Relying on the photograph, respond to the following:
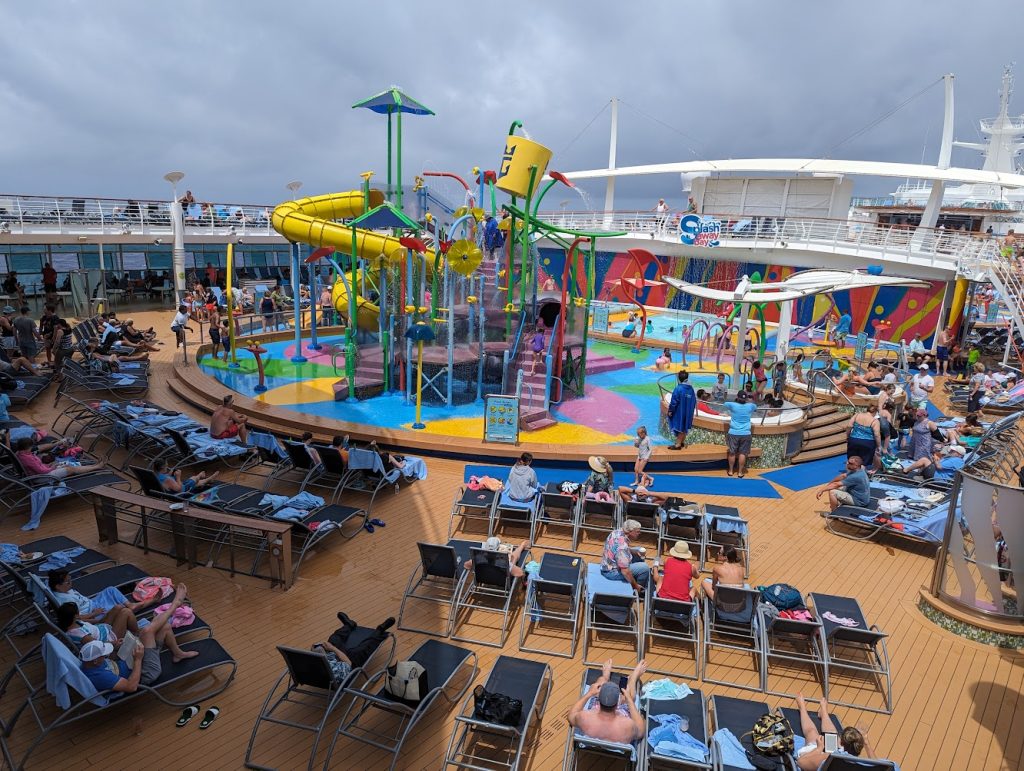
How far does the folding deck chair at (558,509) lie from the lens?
25.0 ft

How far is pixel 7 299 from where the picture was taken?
853 inches

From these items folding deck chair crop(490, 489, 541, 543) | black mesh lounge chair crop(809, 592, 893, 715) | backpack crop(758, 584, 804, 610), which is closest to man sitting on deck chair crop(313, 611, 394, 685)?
folding deck chair crop(490, 489, 541, 543)

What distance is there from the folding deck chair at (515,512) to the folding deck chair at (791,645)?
270cm

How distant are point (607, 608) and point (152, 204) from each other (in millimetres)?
23934

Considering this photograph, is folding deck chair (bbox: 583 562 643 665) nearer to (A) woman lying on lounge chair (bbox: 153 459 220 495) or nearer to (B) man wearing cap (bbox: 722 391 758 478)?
(B) man wearing cap (bbox: 722 391 758 478)

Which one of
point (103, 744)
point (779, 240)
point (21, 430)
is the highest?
point (779, 240)

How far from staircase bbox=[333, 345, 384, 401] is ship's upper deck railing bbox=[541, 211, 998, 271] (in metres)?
17.3

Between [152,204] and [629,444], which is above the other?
[152,204]

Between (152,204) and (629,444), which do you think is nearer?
(629,444)

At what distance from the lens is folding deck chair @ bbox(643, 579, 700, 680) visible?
18.2 ft

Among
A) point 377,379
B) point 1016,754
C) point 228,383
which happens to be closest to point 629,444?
point 377,379

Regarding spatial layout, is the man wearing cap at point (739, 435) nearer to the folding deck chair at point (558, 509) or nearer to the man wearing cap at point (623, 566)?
the folding deck chair at point (558, 509)

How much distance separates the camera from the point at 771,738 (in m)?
4.24

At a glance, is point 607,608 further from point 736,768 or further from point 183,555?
point 183,555
